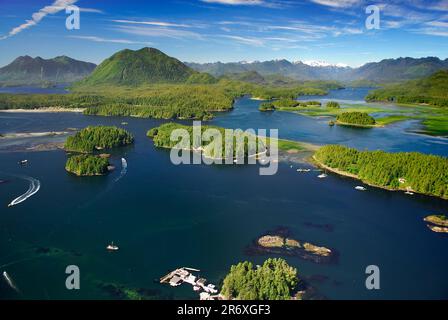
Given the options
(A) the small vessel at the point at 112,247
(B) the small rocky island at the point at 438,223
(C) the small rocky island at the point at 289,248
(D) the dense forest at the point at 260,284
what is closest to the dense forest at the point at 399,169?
(B) the small rocky island at the point at 438,223

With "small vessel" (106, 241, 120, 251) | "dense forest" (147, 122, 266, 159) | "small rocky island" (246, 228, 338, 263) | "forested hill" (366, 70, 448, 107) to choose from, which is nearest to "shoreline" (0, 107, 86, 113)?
"dense forest" (147, 122, 266, 159)

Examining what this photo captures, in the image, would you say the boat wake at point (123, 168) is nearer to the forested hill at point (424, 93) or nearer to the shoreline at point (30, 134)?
the shoreline at point (30, 134)

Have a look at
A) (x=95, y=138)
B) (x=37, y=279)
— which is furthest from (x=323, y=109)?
(x=37, y=279)

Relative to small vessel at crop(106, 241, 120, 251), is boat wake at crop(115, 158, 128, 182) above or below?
above

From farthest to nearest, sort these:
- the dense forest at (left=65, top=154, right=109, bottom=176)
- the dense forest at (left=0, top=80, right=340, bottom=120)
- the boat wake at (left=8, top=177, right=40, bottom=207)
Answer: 1. the dense forest at (left=0, top=80, right=340, bottom=120)
2. the dense forest at (left=65, top=154, right=109, bottom=176)
3. the boat wake at (left=8, top=177, right=40, bottom=207)

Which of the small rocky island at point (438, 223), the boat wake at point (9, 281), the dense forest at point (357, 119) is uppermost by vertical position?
the dense forest at point (357, 119)

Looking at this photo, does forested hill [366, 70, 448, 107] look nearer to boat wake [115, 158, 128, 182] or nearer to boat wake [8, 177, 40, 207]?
boat wake [115, 158, 128, 182]
